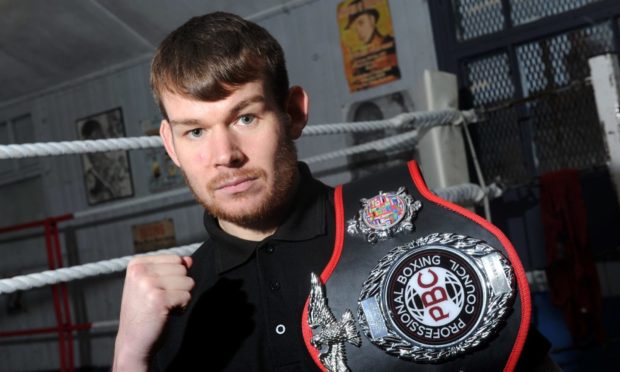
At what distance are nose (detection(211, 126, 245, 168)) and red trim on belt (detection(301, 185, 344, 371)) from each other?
15cm

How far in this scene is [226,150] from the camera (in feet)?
2.69

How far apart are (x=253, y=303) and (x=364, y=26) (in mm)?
2514

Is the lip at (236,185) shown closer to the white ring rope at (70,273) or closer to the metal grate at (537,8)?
the white ring rope at (70,273)

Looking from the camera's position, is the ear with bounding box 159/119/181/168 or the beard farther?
the ear with bounding box 159/119/181/168

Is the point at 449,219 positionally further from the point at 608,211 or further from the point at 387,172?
the point at 608,211

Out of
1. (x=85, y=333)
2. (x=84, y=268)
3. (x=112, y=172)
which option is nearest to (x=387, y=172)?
(x=84, y=268)

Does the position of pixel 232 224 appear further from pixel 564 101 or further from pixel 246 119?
pixel 564 101

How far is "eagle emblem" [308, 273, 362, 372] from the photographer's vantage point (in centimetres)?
80

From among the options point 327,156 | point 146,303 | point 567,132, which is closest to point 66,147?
point 146,303

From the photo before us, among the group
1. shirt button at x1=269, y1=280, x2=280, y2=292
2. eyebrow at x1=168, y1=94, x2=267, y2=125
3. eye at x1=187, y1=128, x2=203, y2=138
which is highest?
eyebrow at x1=168, y1=94, x2=267, y2=125

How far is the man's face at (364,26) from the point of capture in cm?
320

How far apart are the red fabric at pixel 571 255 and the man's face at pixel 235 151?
1629mm

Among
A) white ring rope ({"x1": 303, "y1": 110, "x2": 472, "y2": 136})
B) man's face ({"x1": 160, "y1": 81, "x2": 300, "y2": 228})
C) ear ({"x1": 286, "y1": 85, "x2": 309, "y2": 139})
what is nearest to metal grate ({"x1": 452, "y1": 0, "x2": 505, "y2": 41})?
white ring rope ({"x1": 303, "y1": 110, "x2": 472, "y2": 136})

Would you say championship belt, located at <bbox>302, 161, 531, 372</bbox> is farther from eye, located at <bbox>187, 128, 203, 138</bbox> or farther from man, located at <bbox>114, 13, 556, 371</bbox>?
eye, located at <bbox>187, 128, 203, 138</bbox>
